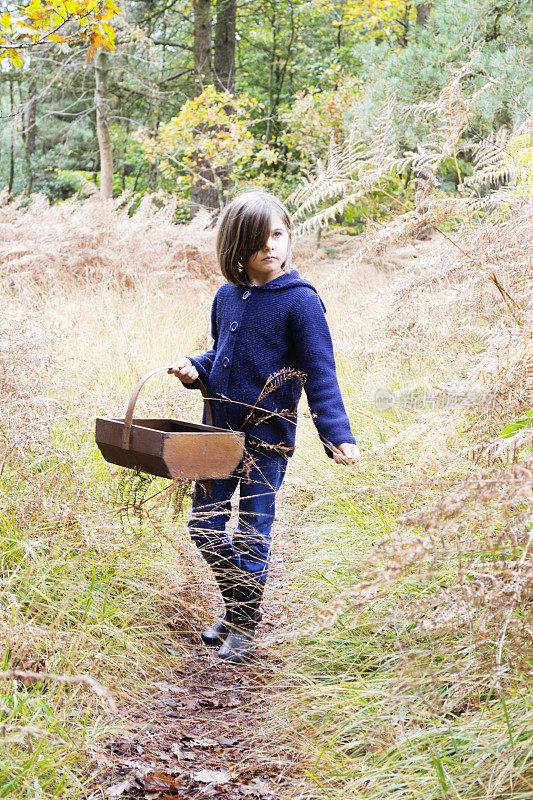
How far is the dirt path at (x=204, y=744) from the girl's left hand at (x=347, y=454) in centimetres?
62

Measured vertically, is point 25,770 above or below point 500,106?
below

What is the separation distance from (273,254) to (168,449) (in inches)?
Result: 39.1

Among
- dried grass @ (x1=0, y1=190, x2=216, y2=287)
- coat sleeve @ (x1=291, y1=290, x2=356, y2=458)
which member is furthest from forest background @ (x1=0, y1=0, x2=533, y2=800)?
dried grass @ (x1=0, y1=190, x2=216, y2=287)

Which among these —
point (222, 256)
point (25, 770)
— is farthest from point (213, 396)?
point (25, 770)

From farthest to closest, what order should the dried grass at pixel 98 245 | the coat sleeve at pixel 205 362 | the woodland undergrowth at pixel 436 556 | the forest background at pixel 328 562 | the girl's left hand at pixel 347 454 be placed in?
the dried grass at pixel 98 245 < the coat sleeve at pixel 205 362 < the girl's left hand at pixel 347 454 < the forest background at pixel 328 562 < the woodland undergrowth at pixel 436 556

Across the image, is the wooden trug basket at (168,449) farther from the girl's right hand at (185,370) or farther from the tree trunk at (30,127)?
the tree trunk at (30,127)

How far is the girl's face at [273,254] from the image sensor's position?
2.87 m

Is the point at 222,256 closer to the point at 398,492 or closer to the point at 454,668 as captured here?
the point at 398,492

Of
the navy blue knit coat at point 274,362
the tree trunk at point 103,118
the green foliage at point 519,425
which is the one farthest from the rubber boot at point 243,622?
the tree trunk at point 103,118

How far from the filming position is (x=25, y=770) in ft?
5.56


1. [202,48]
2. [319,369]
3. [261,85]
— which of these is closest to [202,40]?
[202,48]

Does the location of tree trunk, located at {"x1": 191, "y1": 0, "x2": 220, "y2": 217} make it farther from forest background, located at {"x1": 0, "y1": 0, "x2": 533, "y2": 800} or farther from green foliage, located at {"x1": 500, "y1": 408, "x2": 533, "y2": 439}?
green foliage, located at {"x1": 500, "y1": 408, "x2": 533, "y2": 439}

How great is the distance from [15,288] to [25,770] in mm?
6042

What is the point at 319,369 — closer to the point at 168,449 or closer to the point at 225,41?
the point at 168,449
